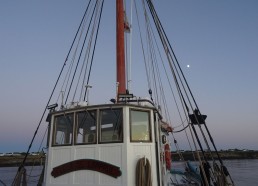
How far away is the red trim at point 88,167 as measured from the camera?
27.0 feet

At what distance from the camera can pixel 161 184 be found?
882 cm

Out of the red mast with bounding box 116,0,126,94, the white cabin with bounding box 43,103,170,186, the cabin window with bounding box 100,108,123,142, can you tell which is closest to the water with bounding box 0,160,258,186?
the white cabin with bounding box 43,103,170,186

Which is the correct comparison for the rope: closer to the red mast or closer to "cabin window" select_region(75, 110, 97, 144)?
"cabin window" select_region(75, 110, 97, 144)

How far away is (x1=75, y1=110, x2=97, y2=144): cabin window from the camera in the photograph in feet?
29.6

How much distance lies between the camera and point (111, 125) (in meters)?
8.82

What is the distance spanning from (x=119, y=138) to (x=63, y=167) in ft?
7.81

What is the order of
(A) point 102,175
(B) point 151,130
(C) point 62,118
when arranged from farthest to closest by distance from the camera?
(C) point 62,118 → (B) point 151,130 → (A) point 102,175

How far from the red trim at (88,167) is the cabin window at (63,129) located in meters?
0.89

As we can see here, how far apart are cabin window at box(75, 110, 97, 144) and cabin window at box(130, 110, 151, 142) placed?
138 centimetres

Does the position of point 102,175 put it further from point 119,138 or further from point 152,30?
point 152,30

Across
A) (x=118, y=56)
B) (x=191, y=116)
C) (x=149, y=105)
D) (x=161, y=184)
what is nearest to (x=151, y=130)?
(x=149, y=105)

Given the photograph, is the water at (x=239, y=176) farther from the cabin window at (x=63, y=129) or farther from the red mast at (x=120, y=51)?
the red mast at (x=120, y=51)

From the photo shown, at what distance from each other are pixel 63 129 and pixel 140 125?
121 inches

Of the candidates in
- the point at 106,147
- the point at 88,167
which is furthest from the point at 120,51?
the point at 88,167
